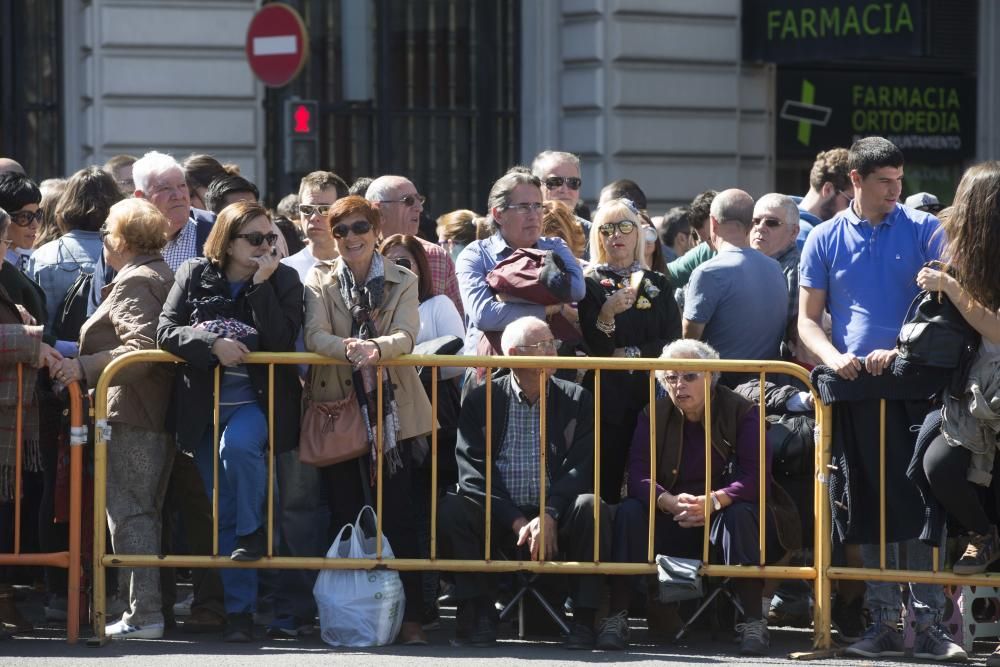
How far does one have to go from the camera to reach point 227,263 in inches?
321

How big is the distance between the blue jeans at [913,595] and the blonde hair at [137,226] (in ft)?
11.5

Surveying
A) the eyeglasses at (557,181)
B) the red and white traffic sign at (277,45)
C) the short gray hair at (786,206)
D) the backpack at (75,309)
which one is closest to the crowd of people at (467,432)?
the backpack at (75,309)

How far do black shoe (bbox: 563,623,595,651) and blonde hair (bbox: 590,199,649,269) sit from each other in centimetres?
187

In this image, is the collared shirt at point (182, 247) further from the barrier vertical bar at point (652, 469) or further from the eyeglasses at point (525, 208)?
the barrier vertical bar at point (652, 469)

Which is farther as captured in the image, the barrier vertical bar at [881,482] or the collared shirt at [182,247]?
the collared shirt at [182,247]

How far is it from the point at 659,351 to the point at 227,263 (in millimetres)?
2124

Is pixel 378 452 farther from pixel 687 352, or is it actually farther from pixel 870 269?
pixel 870 269

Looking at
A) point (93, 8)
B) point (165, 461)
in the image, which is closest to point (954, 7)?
point (93, 8)

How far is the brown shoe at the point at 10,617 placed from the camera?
8324 mm

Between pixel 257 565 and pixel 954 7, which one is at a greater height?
pixel 954 7

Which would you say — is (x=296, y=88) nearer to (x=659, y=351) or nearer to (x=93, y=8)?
(x=93, y=8)

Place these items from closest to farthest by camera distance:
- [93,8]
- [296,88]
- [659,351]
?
[659,351] → [93,8] → [296,88]

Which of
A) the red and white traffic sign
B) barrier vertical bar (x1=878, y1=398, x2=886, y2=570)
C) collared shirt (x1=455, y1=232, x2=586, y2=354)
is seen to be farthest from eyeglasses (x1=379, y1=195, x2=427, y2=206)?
the red and white traffic sign

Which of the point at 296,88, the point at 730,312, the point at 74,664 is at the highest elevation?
the point at 296,88
